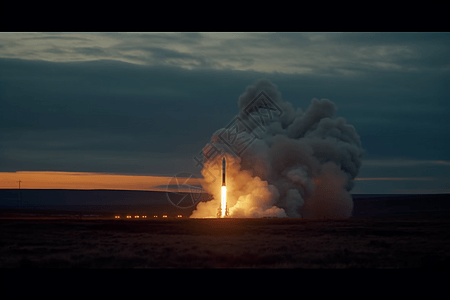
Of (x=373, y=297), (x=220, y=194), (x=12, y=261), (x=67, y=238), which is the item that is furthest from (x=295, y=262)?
(x=220, y=194)

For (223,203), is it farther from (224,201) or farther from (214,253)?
(214,253)

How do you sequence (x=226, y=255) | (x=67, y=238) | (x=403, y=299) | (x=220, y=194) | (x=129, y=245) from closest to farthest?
(x=403, y=299) → (x=226, y=255) → (x=129, y=245) → (x=67, y=238) → (x=220, y=194)

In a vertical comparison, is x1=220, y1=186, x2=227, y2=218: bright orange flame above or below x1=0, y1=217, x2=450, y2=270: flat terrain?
above

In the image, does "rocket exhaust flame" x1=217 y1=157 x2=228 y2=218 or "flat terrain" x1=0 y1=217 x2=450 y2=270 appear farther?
"rocket exhaust flame" x1=217 y1=157 x2=228 y2=218

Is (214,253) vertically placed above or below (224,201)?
below

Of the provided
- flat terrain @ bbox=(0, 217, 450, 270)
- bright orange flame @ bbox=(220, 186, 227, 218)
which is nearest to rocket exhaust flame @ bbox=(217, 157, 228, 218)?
bright orange flame @ bbox=(220, 186, 227, 218)

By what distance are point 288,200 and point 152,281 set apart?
286 feet

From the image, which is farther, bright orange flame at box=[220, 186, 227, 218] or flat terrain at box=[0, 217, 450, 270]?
bright orange flame at box=[220, 186, 227, 218]

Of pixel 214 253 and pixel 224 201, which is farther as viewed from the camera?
pixel 224 201

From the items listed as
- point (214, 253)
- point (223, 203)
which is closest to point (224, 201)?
point (223, 203)

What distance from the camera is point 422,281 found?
21.8m

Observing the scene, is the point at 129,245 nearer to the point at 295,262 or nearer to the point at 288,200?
the point at 295,262

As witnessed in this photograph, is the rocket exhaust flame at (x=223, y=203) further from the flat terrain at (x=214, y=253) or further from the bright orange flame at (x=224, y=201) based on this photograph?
the flat terrain at (x=214, y=253)

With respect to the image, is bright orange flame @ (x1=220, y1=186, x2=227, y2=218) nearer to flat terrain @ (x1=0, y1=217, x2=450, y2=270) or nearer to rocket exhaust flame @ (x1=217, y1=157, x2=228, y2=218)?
rocket exhaust flame @ (x1=217, y1=157, x2=228, y2=218)
